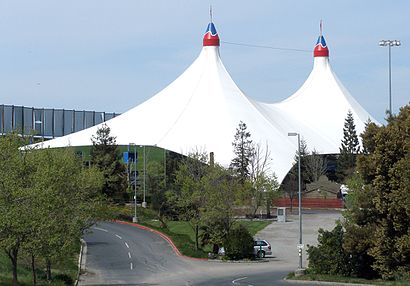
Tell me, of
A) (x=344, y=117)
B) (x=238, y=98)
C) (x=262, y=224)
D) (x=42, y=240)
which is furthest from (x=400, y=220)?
(x=344, y=117)

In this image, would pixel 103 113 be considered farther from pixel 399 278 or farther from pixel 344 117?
pixel 399 278

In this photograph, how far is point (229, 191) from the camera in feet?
147

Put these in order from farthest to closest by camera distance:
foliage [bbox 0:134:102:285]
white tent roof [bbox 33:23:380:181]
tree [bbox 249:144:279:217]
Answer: white tent roof [bbox 33:23:380:181], tree [bbox 249:144:279:217], foliage [bbox 0:134:102:285]

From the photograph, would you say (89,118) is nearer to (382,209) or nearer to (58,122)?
(58,122)

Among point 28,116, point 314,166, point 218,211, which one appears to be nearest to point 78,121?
point 28,116

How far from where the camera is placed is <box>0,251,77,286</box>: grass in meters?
30.0

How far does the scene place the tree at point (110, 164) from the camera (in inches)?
2559

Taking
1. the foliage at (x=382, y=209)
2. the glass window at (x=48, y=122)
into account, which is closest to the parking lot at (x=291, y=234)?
the foliage at (x=382, y=209)

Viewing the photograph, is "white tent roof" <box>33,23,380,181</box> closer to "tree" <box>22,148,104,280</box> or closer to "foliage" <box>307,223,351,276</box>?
"foliage" <box>307,223,351,276</box>

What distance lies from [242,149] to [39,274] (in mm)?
44279

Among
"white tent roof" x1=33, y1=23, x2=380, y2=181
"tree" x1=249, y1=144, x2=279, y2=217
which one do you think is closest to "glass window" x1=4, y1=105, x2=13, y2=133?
"white tent roof" x1=33, y1=23, x2=380, y2=181

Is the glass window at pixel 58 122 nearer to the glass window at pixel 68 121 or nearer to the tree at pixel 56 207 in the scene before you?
the glass window at pixel 68 121

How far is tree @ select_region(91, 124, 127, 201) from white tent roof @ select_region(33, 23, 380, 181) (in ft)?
31.8

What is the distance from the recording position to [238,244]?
43531 mm
